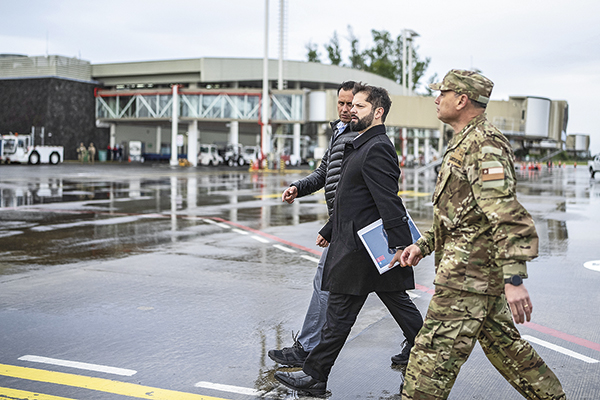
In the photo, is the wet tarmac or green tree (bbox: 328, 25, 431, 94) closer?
the wet tarmac

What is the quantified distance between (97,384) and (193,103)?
53762 millimetres

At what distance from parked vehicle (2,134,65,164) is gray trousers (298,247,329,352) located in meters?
44.0

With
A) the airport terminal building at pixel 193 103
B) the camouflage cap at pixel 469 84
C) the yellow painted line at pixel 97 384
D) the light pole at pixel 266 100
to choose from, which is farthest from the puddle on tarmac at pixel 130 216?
the airport terminal building at pixel 193 103

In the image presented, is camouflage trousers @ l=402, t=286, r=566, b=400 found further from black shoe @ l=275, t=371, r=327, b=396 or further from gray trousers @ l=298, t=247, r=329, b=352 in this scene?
gray trousers @ l=298, t=247, r=329, b=352

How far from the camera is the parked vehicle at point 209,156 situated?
186ft

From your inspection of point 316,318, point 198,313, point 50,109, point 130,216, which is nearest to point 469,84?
point 316,318

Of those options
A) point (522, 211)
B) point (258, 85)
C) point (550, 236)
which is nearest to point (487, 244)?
point (522, 211)

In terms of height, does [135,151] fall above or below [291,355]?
above

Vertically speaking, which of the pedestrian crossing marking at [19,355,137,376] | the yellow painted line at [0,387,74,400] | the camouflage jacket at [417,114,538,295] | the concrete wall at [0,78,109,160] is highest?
the concrete wall at [0,78,109,160]

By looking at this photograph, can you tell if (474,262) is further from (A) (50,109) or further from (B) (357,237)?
(A) (50,109)

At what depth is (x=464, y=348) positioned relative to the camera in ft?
10.2

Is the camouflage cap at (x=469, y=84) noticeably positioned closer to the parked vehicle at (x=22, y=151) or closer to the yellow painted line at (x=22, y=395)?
the yellow painted line at (x=22, y=395)

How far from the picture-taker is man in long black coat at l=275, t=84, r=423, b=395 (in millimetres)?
3770

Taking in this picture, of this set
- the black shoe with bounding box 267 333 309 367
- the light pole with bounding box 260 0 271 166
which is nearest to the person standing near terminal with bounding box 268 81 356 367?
the black shoe with bounding box 267 333 309 367
